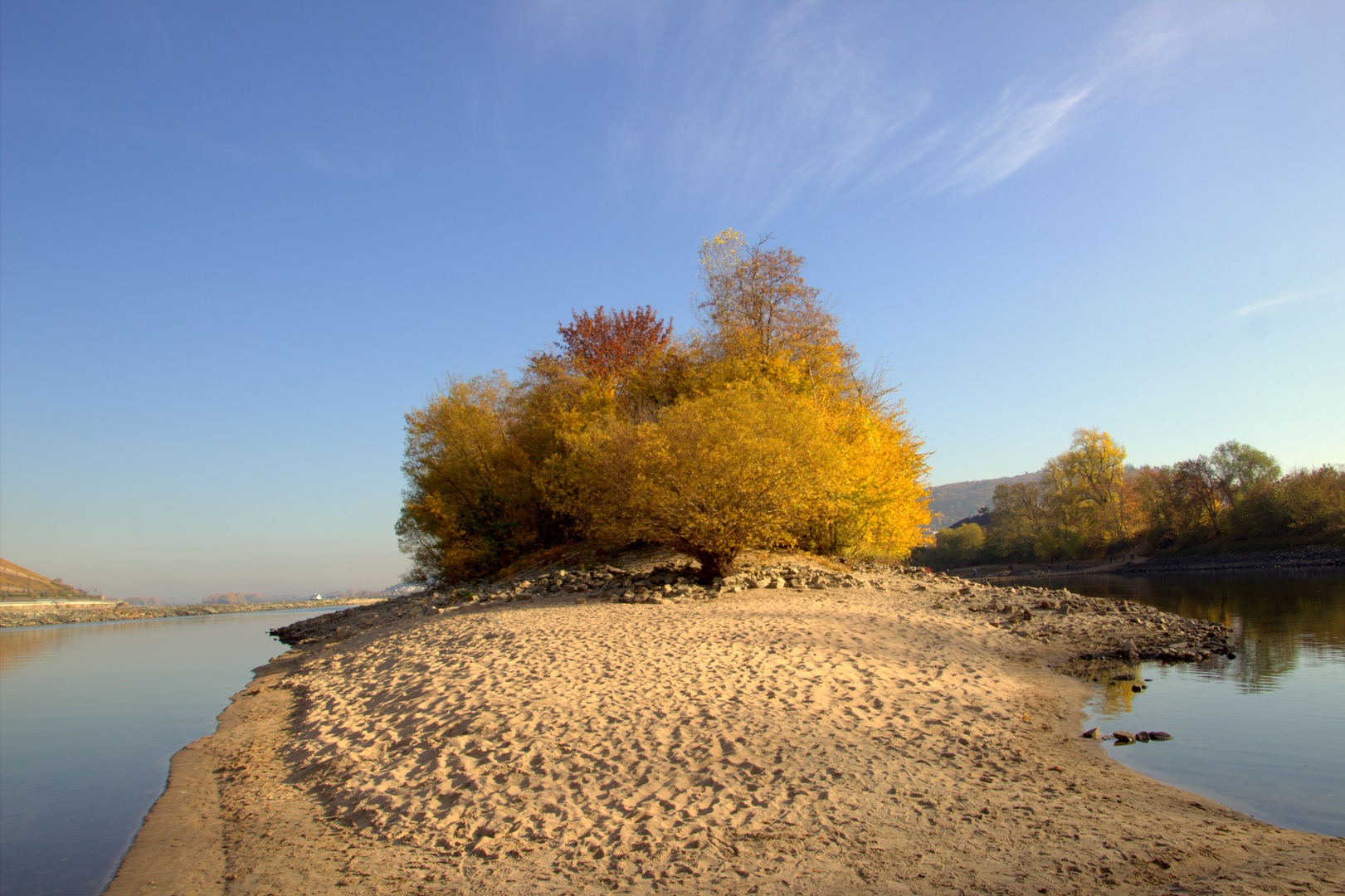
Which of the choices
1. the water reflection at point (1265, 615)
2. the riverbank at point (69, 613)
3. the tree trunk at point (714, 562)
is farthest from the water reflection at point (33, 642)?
the water reflection at point (1265, 615)

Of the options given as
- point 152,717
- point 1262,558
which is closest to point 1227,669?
point 152,717

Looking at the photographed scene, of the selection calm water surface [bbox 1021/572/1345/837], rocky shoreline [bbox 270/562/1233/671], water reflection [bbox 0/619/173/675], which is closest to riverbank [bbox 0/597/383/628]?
water reflection [bbox 0/619/173/675]

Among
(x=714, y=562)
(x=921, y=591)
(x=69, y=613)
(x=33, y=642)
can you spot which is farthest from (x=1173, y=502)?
(x=69, y=613)

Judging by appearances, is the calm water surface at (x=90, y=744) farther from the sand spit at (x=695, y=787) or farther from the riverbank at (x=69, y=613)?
the riverbank at (x=69, y=613)

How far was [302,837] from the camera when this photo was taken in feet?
23.8

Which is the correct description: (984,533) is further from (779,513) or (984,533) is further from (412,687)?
(412,687)

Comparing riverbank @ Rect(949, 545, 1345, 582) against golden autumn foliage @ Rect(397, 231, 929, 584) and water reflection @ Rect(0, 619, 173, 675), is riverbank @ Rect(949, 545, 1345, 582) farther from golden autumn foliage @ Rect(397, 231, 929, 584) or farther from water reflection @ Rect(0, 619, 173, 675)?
water reflection @ Rect(0, 619, 173, 675)

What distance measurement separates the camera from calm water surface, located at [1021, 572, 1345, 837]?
7.55m

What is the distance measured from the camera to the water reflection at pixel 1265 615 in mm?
14797

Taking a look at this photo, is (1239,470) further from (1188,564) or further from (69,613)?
(69,613)

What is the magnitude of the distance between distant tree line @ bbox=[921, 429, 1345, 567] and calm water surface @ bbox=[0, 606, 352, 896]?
71.2 meters

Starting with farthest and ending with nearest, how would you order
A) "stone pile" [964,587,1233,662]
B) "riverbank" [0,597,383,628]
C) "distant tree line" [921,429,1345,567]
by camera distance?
"riverbank" [0,597,383,628] < "distant tree line" [921,429,1345,567] < "stone pile" [964,587,1233,662]

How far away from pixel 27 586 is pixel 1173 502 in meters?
Result: 147

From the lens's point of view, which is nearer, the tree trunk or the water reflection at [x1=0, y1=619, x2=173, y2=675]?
the tree trunk
